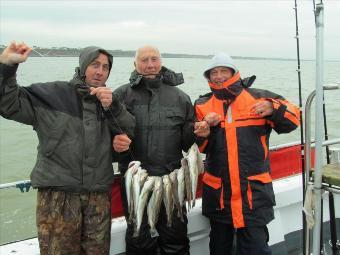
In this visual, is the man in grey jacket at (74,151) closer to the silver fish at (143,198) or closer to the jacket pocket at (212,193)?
the silver fish at (143,198)

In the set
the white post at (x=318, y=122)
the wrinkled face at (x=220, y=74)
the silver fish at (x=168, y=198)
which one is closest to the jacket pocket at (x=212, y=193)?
the silver fish at (x=168, y=198)

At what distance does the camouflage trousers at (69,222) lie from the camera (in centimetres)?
299

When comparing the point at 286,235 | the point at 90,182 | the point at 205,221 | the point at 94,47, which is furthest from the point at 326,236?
the point at 94,47

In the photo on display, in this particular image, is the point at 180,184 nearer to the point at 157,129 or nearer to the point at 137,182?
the point at 137,182

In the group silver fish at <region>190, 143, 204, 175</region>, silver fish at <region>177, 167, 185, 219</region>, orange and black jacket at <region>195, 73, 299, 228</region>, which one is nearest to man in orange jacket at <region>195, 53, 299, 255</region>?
orange and black jacket at <region>195, 73, 299, 228</region>

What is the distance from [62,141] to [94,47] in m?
0.78

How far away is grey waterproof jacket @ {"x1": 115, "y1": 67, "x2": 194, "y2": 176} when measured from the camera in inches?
136

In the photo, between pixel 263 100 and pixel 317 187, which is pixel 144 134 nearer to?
pixel 263 100

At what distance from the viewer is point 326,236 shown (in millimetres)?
4848

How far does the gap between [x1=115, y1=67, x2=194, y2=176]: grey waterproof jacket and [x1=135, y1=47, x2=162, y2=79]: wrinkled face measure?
56 mm

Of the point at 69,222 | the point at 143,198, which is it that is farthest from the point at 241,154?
the point at 69,222

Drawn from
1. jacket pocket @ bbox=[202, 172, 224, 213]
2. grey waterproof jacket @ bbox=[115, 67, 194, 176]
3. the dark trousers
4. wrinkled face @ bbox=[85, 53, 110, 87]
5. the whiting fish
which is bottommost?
the dark trousers

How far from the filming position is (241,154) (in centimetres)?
349

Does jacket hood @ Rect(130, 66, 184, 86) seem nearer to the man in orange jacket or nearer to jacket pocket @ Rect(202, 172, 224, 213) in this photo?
the man in orange jacket
